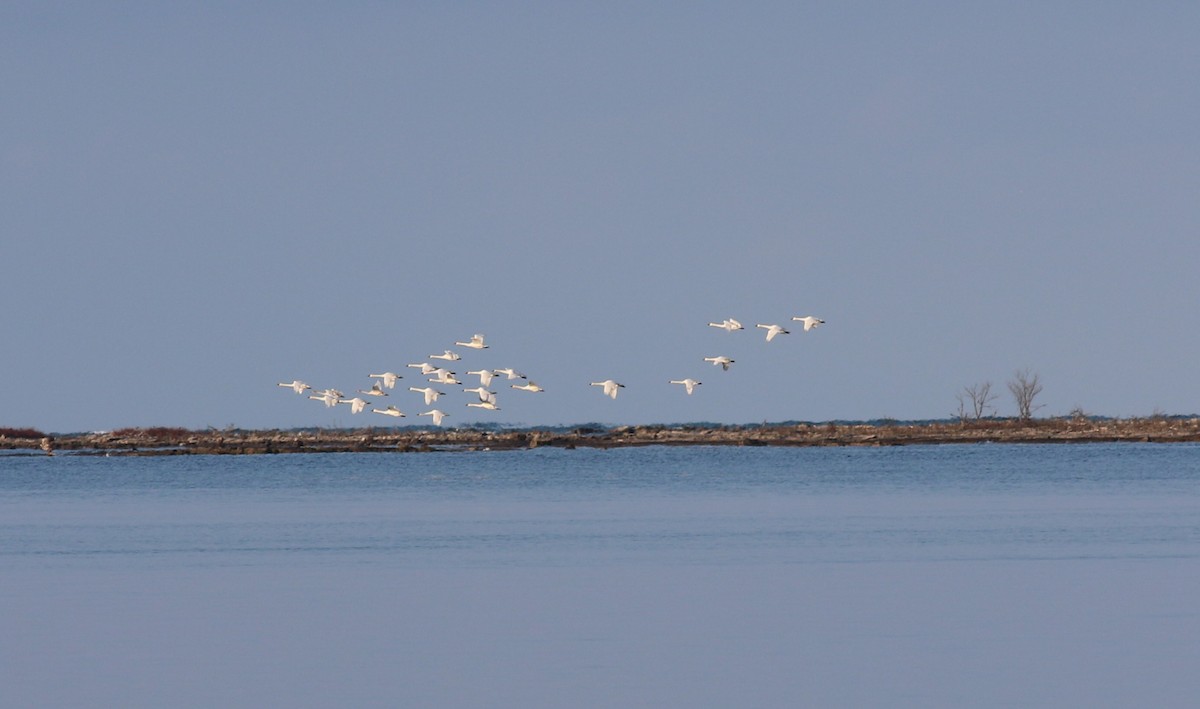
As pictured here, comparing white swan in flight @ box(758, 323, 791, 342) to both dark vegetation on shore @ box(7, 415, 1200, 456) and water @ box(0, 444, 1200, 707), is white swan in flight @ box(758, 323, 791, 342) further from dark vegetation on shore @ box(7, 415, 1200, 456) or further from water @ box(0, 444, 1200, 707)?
dark vegetation on shore @ box(7, 415, 1200, 456)

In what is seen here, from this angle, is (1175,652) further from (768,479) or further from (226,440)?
(226,440)

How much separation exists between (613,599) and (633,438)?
58.7 meters

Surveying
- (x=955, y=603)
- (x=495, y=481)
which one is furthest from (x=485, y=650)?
(x=495, y=481)

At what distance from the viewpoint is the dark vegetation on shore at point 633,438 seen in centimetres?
7406

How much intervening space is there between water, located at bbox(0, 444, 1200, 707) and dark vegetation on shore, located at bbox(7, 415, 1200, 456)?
30495 millimetres

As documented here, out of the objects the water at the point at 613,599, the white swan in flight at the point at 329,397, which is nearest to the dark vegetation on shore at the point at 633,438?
the white swan in flight at the point at 329,397

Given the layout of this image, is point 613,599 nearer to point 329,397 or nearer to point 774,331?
point 774,331

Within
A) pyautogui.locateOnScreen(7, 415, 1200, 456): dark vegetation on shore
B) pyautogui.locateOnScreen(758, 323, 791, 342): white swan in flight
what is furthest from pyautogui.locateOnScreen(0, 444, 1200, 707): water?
pyautogui.locateOnScreen(7, 415, 1200, 456): dark vegetation on shore

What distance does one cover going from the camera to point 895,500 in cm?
3944

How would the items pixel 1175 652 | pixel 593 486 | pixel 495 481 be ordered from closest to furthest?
pixel 1175 652 < pixel 593 486 < pixel 495 481

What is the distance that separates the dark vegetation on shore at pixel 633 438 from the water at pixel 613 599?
30.5 meters

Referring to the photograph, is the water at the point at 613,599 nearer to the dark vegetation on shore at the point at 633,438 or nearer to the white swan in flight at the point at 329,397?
the white swan in flight at the point at 329,397

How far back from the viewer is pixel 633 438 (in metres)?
79.2

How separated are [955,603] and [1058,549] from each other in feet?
23.2
